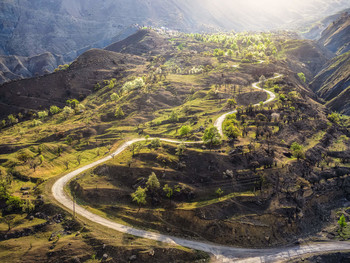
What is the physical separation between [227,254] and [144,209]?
97.6ft

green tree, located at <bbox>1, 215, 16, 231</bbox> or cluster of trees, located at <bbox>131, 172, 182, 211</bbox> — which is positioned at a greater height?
cluster of trees, located at <bbox>131, 172, 182, 211</bbox>

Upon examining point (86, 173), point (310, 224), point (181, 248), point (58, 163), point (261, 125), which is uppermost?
point (261, 125)

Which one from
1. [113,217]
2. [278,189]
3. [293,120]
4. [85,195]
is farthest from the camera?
[293,120]

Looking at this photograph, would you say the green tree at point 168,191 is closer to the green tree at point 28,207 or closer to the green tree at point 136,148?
the green tree at point 136,148

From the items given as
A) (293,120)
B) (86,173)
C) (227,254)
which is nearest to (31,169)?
(86,173)

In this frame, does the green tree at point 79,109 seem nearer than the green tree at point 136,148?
No

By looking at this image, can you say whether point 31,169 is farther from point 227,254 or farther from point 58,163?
point 227,254

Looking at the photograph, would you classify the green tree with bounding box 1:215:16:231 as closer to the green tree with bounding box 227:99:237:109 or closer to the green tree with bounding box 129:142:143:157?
the green tree with bounding box 129:142:143:157

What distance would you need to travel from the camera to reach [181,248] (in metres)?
68.8

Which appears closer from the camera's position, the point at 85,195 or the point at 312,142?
the point at 85,195

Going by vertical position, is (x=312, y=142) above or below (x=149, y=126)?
above

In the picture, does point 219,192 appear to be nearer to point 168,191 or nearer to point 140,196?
point 168,191

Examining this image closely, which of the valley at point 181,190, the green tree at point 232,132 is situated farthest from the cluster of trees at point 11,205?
the green tree at point 232,132

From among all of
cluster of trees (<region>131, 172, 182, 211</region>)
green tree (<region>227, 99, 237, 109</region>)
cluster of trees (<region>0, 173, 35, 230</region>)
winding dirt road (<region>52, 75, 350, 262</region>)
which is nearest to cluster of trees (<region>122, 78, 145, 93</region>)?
green tree (<region>227, 99, 237, 109</region>)
